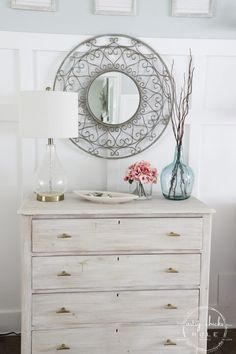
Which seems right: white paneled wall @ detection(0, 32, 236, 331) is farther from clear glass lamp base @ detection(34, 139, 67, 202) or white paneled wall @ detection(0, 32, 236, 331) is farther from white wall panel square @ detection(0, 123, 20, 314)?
clear glass lamp base @ detection(34, 139, 67, 202)

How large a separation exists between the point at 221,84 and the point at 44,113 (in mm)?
1184

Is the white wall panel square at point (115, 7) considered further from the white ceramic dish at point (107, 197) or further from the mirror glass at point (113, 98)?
the white ceramic dish at point (107, 197)

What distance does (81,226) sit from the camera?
7.22 ft

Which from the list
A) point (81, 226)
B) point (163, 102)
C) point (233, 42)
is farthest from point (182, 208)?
point (233, 42)

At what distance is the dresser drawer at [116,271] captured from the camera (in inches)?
86.8

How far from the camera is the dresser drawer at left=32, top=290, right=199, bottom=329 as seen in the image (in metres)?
2.23

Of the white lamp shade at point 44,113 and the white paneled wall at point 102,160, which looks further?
the white paneled wall at point 102,160

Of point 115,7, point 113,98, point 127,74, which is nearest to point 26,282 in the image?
point 113,98

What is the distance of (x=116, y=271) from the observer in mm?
2240

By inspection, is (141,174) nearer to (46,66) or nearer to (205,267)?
(205,267)

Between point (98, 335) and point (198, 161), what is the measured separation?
121 centimetres

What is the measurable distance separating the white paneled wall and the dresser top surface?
13.1 inches

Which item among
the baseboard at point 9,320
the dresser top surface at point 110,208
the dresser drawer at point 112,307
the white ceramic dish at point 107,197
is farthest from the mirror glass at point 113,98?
the baseboard at point 9,320

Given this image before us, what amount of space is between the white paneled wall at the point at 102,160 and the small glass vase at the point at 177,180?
20cm
